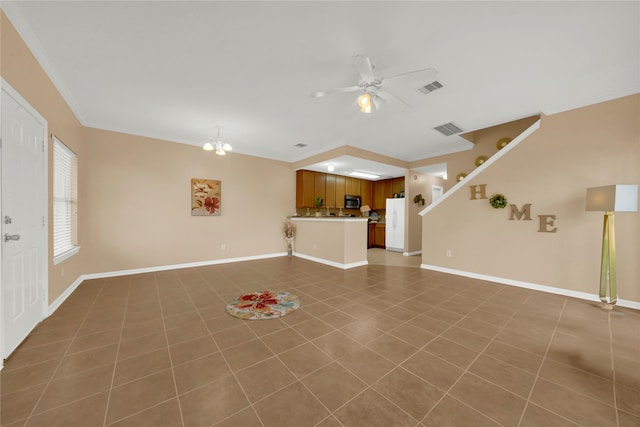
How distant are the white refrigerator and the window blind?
723 centimetres

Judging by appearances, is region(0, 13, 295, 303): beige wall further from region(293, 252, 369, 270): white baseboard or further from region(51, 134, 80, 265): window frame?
region(293, 252, 369, 270): white baseboard

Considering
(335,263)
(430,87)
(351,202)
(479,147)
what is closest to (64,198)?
(335,263)

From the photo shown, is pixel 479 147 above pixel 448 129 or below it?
below

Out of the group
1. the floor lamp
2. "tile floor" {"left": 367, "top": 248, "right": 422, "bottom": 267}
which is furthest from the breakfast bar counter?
the floor lamp

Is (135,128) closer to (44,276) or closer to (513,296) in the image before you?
(44,276)

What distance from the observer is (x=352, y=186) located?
8148 millimetres

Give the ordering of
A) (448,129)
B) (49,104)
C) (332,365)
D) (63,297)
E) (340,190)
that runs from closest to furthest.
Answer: (332,365) < (49,104) < (63,297) < (448,129) < (340,190)

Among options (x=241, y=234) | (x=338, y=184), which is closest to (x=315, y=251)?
(x=241, y=234)

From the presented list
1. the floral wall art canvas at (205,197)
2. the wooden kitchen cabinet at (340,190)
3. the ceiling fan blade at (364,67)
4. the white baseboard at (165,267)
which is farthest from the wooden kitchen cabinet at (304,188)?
the ceiling fan blade at (364,67)

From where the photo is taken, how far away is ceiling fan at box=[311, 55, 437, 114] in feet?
7.16

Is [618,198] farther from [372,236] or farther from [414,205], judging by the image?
[372,236]

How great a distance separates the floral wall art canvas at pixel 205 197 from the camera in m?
5.16

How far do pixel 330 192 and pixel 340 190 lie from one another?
47 centimetres

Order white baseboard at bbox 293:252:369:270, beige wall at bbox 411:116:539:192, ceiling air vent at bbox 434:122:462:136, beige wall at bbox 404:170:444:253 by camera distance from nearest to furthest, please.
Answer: ceiling air vent at bbox 434:122:462:136, beige wall at bbox 411:116:539:192, white baseboard at bbox 293:252:369:270, beige wall at bbox 404:170:444:253
